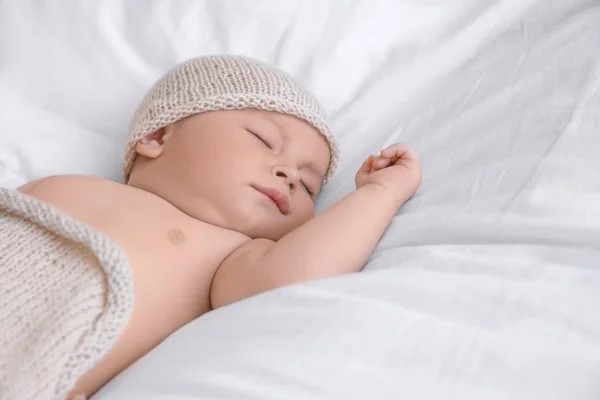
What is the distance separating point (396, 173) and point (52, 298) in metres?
0.50

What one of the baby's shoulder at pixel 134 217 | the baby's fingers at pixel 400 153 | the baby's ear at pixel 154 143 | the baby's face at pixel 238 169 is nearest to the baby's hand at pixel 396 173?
the baby's fingers at pixel 400 153

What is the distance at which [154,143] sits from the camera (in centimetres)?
113

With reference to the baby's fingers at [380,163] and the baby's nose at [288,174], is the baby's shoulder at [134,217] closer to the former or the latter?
the baby's nose at [288,174]

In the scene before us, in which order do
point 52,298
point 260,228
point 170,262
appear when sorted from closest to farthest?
point 52,298, point 170,262, point 260,228

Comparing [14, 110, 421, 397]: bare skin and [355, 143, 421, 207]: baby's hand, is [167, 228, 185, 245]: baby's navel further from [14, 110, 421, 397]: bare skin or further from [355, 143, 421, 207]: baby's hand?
[355, 143, 421, 207]: baby's hand

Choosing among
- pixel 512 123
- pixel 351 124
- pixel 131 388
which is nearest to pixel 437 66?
pixel 351 124

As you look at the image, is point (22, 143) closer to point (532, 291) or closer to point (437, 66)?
point (437, 66)

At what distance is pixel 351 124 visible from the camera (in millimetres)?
1319

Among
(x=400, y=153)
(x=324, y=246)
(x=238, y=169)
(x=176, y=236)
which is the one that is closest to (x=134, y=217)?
(x=176, y=236)

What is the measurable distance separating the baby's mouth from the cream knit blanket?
0.96 feet

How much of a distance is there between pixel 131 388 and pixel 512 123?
68 centimetres

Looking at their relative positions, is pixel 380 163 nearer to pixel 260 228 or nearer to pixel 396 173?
pixel 396 173

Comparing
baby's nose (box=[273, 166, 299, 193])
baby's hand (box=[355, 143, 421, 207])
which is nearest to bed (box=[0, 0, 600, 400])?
baby's hand (box=[355, 143, 421, 207])

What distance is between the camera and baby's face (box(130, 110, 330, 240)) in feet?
3.40
